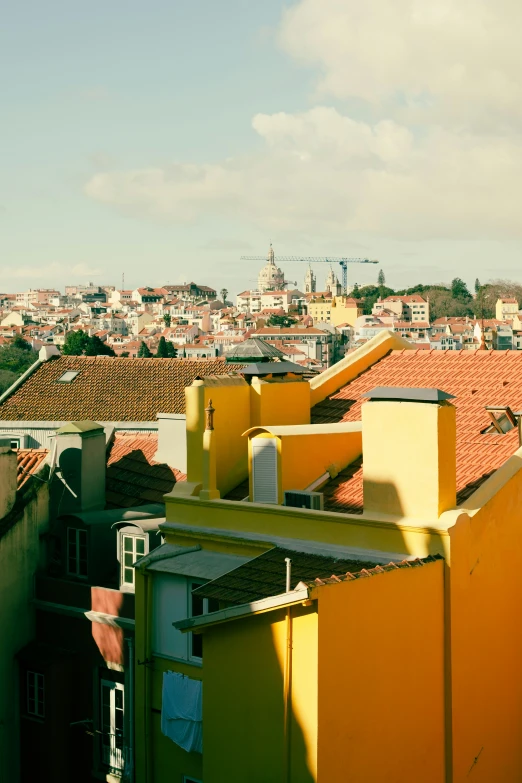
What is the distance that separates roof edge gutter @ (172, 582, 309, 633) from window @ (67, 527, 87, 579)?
585 cm

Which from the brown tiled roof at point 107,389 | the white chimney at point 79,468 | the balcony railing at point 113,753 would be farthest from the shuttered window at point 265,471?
the brown tiled roof at point 107,389

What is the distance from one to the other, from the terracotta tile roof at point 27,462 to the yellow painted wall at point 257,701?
7.24m

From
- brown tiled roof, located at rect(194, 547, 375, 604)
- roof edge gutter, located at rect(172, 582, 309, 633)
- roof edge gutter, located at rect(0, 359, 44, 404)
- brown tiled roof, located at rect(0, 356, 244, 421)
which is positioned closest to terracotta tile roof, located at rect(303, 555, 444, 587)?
roof edge gutter, located at rect(172, 582, 309, 633)

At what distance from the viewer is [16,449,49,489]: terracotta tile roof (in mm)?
17345

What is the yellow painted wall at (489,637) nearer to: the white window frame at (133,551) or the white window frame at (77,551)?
the white window frame at (133,551)

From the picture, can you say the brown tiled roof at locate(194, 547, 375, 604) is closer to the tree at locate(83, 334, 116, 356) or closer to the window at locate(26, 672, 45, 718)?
the window at locate(26, 672, 45, 718)

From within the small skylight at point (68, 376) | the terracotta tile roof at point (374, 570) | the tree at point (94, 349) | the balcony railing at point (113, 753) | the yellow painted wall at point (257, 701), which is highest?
the tree at point (94, 349)

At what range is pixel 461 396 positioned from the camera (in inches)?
595

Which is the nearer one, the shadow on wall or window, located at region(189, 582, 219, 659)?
window, located at region(189, 582, 219, 659)

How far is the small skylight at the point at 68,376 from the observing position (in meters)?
36.4

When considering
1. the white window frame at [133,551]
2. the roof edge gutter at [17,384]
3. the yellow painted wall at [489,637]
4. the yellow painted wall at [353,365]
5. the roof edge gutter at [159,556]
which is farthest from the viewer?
the roof edge gutter at [17,384]

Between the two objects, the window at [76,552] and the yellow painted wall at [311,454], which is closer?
the yellow painted wall at [311,454]

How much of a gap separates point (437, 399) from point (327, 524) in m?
2.07

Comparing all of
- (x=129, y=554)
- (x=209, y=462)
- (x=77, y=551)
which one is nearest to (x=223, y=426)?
(x=209, y=462)
